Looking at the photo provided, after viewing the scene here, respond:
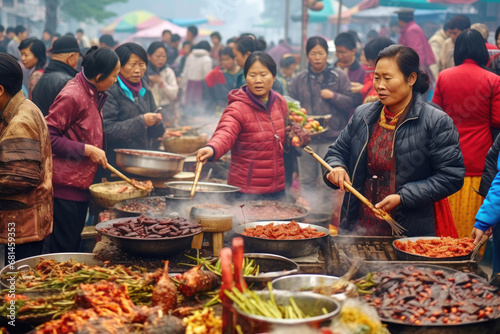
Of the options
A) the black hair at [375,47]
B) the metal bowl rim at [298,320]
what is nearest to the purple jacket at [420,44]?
the black hair at [375,47]

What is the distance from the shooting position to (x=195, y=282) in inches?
104

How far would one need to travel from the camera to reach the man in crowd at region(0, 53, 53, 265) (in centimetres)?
333

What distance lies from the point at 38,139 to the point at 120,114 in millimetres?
2435

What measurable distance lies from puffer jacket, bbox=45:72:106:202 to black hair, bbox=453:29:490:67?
149 inches

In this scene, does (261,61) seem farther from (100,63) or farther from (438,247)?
(438,247)

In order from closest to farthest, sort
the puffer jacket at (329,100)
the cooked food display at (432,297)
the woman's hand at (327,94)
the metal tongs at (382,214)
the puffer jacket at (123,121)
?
the cooked food display at (432,297)
the metal tongs at (382,214)
the puffer jacket at (123,121)
the woman's hand at (327,94)
the puffer jacket at (329,100)

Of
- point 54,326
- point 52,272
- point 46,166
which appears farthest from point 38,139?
point 54,326

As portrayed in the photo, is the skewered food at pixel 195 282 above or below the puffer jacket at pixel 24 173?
below

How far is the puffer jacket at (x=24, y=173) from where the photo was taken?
3328mm

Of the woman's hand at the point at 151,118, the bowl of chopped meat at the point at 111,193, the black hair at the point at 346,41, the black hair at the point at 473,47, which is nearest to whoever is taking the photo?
the bowl of chopped meat at the point at 111,193

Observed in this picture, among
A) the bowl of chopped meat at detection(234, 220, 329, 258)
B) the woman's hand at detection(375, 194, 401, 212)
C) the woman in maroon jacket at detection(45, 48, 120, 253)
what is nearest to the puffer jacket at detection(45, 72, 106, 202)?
the woman in maroon jacket at detection(45, 48, 120, 253)

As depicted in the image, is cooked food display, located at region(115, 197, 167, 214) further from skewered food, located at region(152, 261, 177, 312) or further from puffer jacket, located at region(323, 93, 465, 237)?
skewered food, located at region(152, 261, 177, 312)

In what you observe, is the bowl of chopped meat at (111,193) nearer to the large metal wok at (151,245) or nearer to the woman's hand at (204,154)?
the woman's hand at (204,154)

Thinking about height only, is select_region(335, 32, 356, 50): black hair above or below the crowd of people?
above
